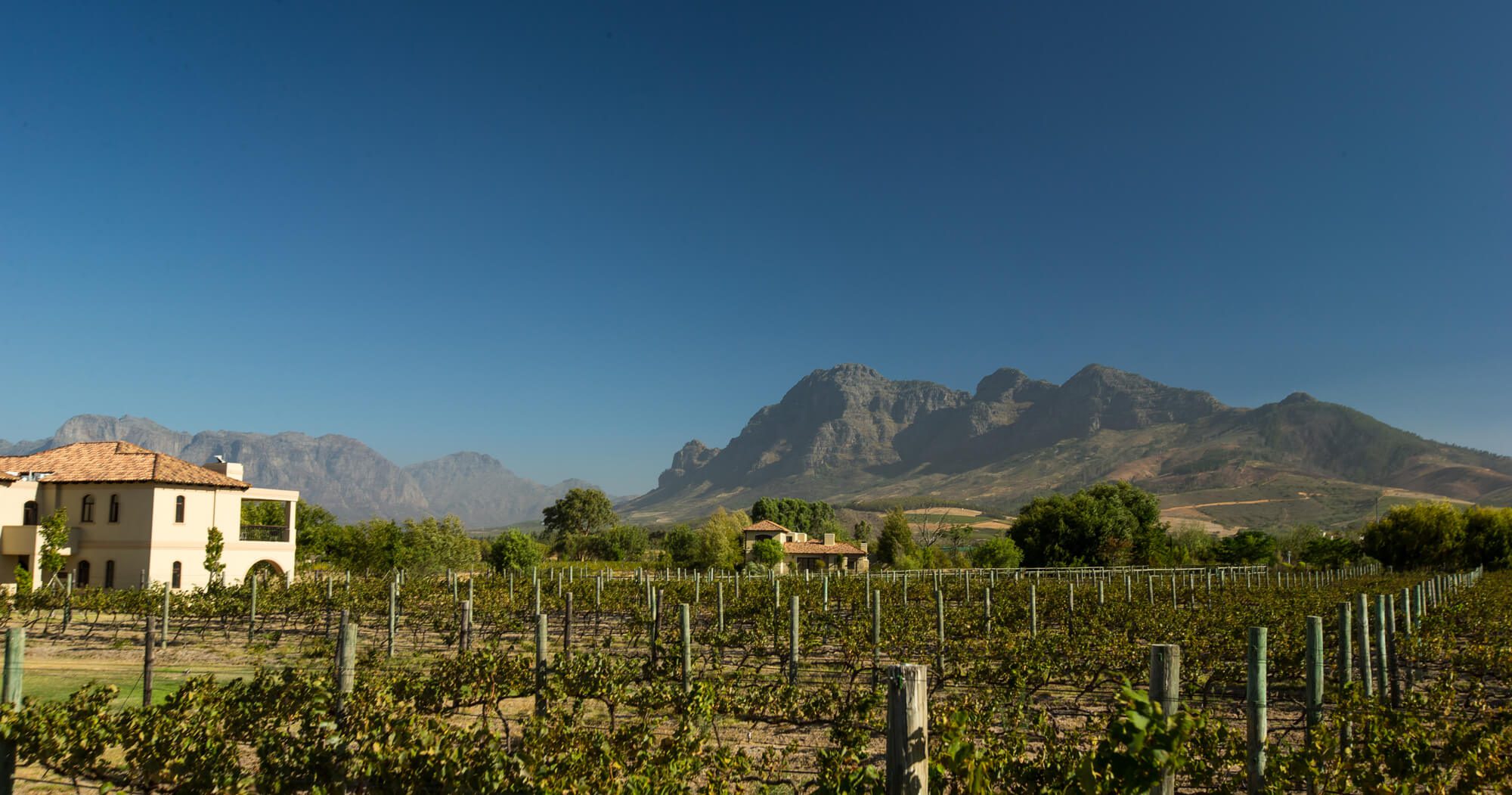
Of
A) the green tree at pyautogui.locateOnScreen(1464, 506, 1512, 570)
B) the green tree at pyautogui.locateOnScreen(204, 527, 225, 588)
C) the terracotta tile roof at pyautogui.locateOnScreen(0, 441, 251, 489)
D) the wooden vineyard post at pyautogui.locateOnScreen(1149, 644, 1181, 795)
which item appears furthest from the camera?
the green tree at pyautogui.locateOnScreen(1464, 506, 1512, 570)

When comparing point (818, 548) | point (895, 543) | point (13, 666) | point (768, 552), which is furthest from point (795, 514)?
point (13, 666)

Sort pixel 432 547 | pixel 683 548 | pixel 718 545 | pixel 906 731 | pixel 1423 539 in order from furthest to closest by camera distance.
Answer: pixel 683 548 < pixel 718 545 < pixel 1423 539 < pixel 432 547 < pixel 906 731

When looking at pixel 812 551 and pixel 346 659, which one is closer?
pixel 346 659

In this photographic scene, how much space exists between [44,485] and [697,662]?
91.8 feet

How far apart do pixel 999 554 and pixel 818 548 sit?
1745 centimetres

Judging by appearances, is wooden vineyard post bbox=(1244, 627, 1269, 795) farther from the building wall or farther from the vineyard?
→ the building wall

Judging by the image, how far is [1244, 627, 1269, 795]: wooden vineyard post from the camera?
531cm

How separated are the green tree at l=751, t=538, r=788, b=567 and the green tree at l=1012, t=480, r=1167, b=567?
16.2m

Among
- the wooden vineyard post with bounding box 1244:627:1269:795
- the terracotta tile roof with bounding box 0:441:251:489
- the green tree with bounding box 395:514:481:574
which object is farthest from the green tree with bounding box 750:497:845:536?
the wooden vineyard post with bounding box 1244:627:1269:795

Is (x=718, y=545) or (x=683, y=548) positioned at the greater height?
(x=718, y=545)

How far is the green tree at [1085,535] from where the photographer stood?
53.2 meters

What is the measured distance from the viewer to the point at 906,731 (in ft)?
12.1

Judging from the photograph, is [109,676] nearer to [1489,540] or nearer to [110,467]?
[110,467]

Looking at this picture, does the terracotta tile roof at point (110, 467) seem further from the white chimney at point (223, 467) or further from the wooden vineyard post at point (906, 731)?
the wooden vineyard post at point (906, 731)
